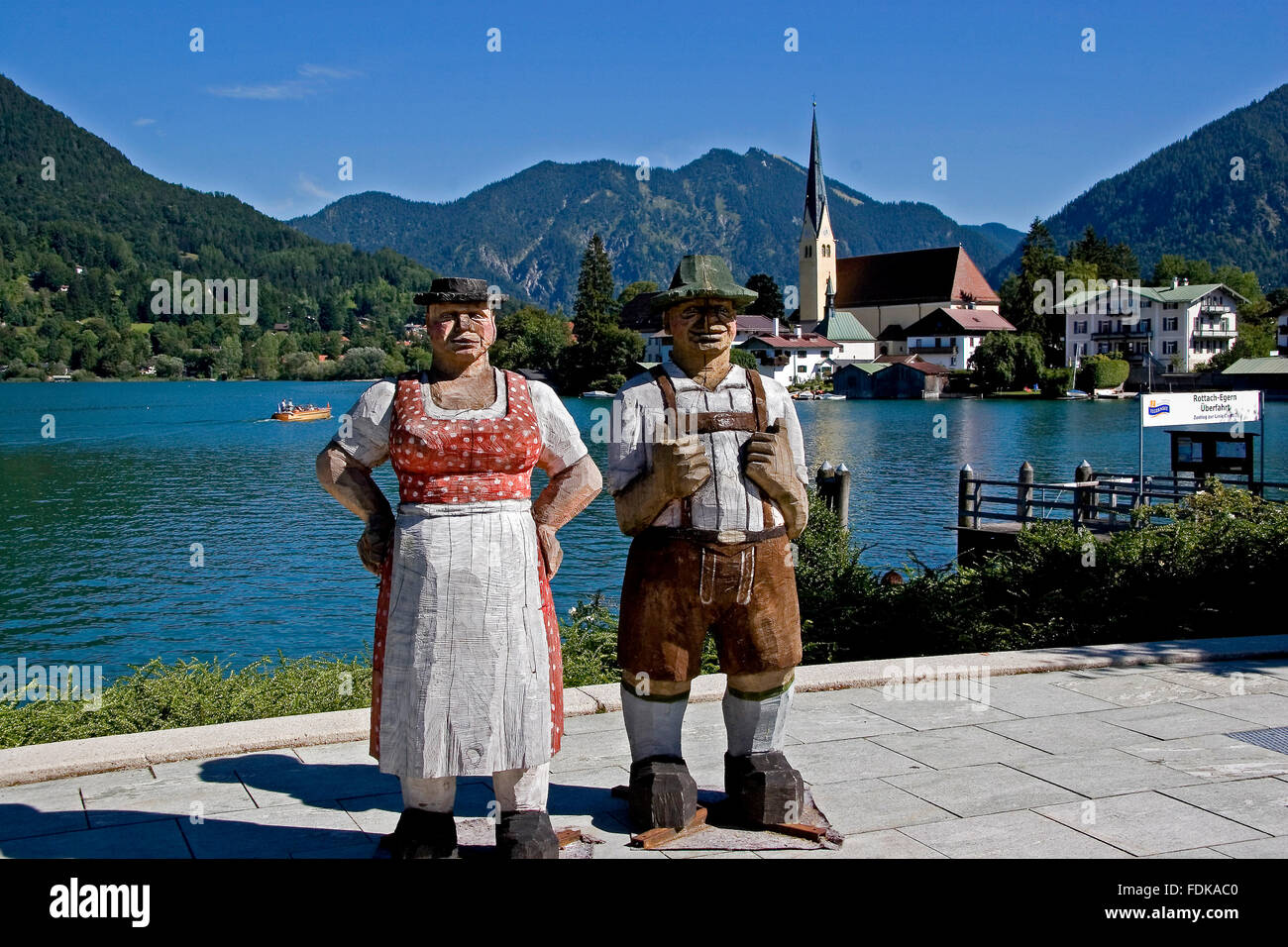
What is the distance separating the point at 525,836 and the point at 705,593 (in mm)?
1151

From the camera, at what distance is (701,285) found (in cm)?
471

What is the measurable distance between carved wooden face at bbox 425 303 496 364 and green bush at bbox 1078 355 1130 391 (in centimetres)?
8213

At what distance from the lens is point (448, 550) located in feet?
13.4

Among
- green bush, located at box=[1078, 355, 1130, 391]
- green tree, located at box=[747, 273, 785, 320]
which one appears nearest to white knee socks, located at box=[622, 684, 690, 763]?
green bush, located at box=[1078, 355, 1130, 391]

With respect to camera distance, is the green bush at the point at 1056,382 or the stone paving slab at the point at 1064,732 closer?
the stone paving slab at the point at 1064,732

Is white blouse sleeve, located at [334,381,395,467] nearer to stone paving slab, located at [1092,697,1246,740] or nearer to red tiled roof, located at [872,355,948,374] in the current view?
stone paving slab, located at [1092,697,1246,740]

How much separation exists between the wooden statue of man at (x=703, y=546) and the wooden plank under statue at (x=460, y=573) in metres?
0.38

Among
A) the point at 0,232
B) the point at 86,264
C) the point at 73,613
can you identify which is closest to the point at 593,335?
the point at 73,613

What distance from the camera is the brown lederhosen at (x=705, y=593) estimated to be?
4613 millimetres

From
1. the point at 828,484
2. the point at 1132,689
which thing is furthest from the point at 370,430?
the point at 828,484

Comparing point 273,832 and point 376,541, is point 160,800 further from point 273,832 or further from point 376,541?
point 376,541

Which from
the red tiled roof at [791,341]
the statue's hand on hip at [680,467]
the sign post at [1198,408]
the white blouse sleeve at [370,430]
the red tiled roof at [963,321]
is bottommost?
the statue's hand on hip at [680,467]

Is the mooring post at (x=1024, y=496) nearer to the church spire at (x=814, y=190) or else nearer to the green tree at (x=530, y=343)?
the green tree at (x=530, y=343)

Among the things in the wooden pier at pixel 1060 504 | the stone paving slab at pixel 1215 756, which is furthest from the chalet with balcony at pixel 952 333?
the stone paving slab at pixel 1215 756
